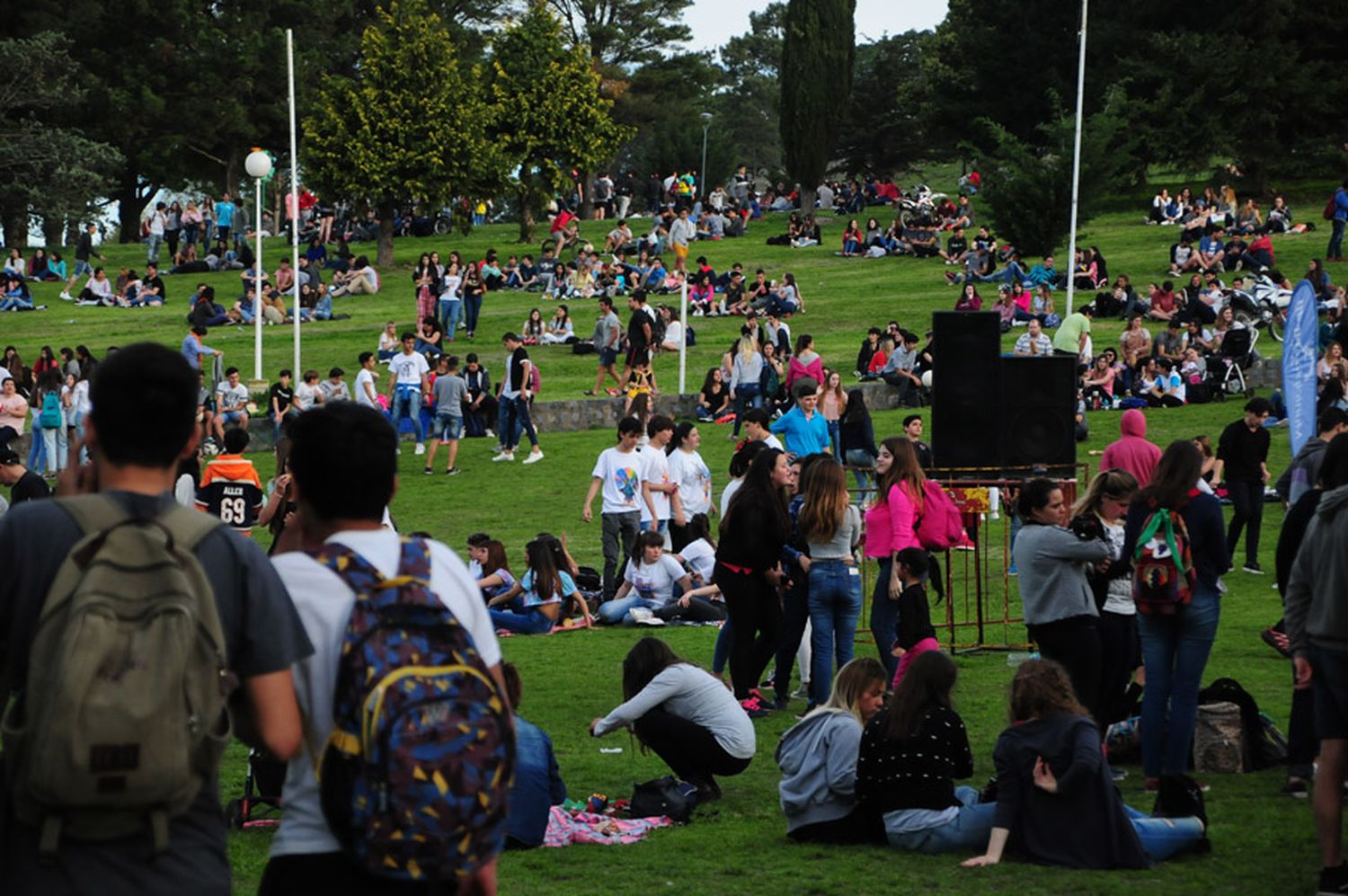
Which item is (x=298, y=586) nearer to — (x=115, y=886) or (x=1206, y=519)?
(x=115, y=886)

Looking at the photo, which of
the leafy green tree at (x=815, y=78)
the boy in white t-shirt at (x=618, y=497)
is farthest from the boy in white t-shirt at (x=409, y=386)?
the leafy green tree at (x=815, y=78)

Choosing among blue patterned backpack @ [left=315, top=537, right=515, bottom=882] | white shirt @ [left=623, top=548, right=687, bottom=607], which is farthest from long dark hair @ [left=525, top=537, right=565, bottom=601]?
blue patterned backpack @ [left=315, top=537, right=515, bottom=882]

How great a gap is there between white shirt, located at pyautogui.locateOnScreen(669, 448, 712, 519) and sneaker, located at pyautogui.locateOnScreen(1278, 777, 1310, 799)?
314 inches

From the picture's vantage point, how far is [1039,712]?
25.0 ft

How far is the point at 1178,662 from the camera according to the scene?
28.0 ft

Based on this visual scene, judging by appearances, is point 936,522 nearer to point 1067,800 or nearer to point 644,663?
point 644,663

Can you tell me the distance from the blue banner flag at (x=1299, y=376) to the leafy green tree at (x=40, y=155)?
28.6 meters

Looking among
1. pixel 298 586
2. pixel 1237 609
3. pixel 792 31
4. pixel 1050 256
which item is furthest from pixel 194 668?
pixel 792 31

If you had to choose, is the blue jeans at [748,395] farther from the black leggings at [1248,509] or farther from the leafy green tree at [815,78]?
the leafy green tree at [815,78]

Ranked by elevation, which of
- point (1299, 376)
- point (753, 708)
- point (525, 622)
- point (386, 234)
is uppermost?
point (386, 234)

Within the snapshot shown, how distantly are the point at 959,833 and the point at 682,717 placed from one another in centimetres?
165

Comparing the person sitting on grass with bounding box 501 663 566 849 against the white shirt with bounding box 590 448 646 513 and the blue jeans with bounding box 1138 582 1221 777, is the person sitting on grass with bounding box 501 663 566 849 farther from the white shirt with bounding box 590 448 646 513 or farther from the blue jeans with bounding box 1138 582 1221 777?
the white shirt with bounding box 590 448 646 513

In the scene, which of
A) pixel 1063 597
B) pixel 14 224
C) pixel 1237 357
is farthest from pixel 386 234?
pixel 1063 597

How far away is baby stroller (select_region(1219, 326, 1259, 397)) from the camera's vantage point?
27844mm
